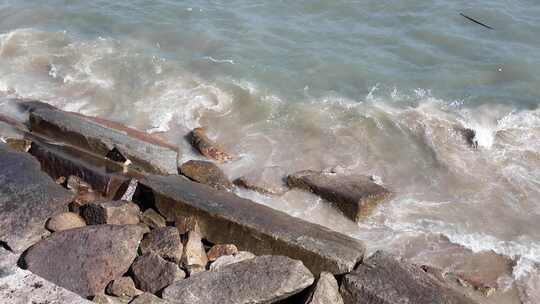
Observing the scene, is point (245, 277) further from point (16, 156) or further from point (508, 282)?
point (16, 156)

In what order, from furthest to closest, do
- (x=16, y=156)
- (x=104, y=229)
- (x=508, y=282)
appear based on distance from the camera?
(x=16, y=156) < (x=508, y=282) < (x=104, y=229)

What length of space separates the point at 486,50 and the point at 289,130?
461 centimetres

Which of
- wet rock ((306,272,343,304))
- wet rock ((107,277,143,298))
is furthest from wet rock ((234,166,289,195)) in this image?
wet rock ((107,277,143,298))

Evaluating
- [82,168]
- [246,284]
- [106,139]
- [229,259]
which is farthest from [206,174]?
[246,284]

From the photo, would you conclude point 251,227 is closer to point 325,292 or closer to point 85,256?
point 325,292

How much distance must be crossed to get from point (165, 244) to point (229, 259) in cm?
63

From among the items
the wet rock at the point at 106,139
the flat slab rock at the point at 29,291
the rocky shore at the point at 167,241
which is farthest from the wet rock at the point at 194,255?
the wet rock at the point at 106,139

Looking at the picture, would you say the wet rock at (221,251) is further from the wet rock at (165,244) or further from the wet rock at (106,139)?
the wet rock at (106,139)

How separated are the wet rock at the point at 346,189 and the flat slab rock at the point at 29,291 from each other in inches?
141

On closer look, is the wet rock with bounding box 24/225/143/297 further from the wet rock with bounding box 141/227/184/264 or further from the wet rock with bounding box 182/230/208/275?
the wet rock with bounding box 182/230/208/275

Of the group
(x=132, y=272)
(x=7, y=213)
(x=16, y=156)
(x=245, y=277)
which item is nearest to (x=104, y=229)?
(x=132, y=272)

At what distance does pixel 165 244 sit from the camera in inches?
221

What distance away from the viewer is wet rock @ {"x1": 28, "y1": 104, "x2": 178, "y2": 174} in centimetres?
743

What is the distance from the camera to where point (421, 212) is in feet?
24.0
